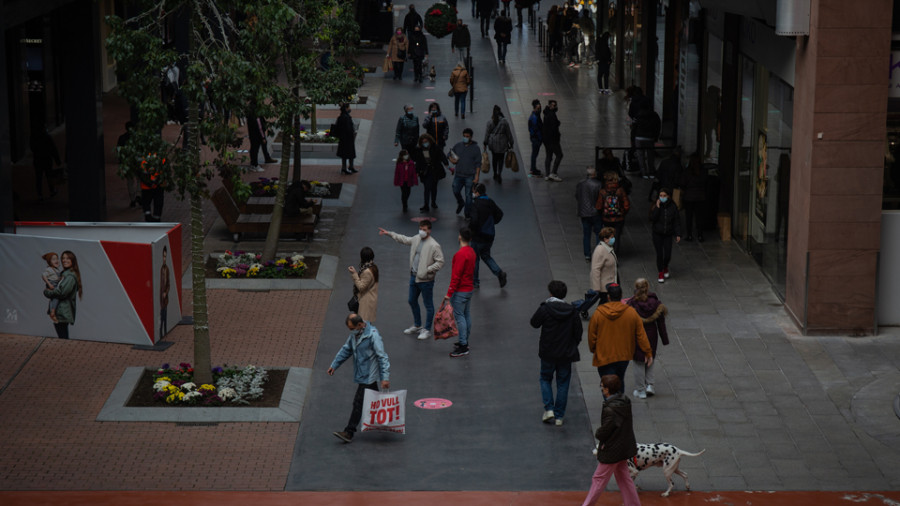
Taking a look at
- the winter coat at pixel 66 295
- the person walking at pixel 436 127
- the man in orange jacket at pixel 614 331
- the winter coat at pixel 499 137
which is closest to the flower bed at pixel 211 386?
the winter coat at pixel 66 295

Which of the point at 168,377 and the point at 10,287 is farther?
the point at 10,287

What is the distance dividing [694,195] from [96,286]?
10722 mm

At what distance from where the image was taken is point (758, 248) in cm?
2136

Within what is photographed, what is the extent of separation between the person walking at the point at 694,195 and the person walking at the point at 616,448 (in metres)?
11.3

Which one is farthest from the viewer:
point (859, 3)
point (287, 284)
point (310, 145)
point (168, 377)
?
point (310, 145)

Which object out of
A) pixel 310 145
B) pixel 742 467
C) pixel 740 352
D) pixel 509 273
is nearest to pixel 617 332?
pixel 742 467

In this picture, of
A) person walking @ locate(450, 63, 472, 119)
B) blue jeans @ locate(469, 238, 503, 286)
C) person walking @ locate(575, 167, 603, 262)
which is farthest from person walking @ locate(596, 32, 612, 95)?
blue jeans @ locate(469, 238, 503, 286)

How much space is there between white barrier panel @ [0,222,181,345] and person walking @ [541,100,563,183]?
1201 cm

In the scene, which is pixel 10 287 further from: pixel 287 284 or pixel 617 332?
pixel 617 332

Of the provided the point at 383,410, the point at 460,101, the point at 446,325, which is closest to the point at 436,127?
the point at 460,101

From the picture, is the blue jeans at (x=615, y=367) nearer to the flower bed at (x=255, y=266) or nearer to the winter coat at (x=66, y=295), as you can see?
the winter coat at (x=66, y=295)

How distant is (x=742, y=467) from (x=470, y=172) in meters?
12.3

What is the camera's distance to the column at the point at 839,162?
16906 mm

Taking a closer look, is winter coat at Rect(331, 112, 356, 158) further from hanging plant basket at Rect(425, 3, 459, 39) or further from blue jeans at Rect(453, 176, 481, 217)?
hanging plant basket at Rect(425, 3, 459, 39)
